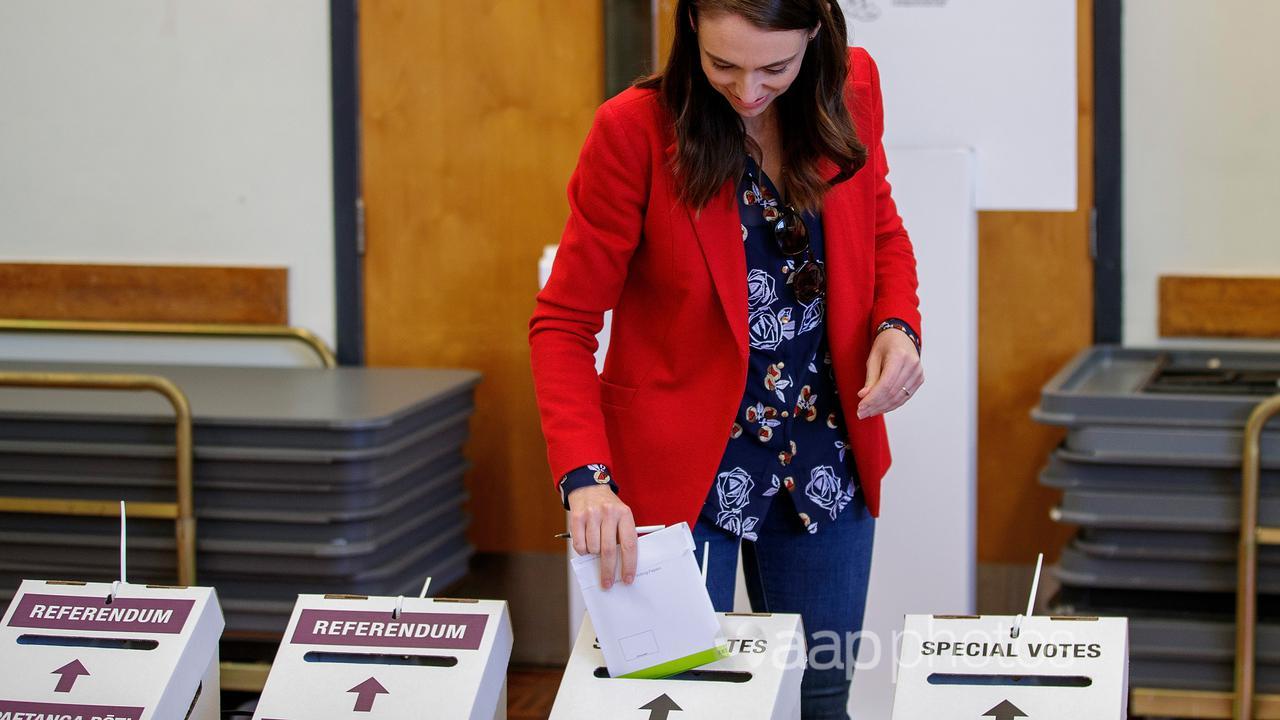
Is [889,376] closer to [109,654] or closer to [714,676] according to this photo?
[714,676]

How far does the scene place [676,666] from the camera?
1.24 m

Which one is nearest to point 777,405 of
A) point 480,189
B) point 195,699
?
point 195,699

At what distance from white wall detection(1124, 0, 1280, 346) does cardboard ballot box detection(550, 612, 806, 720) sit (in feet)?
6.02

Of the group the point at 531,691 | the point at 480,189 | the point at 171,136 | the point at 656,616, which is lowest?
the point at 531,691

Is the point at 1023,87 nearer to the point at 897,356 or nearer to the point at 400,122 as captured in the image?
the point at 897,356

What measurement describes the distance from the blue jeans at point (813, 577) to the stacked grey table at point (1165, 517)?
0.86 metres

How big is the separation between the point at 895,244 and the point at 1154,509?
99 centimetres

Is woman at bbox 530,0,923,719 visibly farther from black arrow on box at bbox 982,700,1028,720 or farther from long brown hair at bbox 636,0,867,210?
black arrow on box at bbox 982,700,1028,720

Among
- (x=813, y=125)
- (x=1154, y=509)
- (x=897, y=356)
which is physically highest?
(x=813, y=125)

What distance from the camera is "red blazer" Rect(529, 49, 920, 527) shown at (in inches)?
57.6

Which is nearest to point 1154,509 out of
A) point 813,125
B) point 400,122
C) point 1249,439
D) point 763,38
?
point 1249,439

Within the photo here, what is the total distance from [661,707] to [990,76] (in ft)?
5.03

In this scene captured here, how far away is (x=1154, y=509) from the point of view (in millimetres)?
2338

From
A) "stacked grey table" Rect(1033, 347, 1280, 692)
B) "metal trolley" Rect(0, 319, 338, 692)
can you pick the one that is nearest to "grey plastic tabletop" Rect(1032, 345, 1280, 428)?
"stacked grey table" Rect(1033, 347, 1280, 692)
